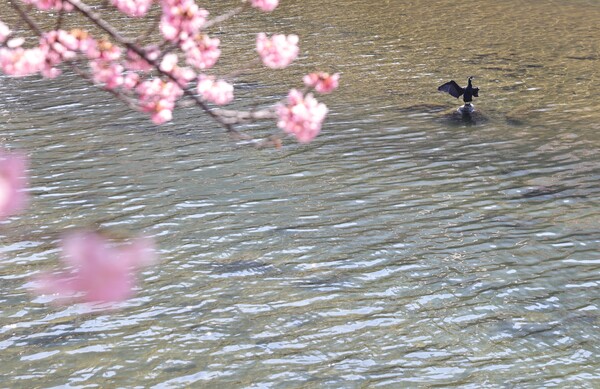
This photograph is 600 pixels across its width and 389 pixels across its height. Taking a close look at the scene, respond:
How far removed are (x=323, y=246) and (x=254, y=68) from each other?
38.3 feet

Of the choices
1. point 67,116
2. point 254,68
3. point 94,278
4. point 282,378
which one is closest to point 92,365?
point 282,378

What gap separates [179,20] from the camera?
7043 millimetres

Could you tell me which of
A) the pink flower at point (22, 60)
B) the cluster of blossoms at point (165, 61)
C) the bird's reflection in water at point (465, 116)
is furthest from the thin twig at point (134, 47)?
the bird's reflection in water at point (465, 116)

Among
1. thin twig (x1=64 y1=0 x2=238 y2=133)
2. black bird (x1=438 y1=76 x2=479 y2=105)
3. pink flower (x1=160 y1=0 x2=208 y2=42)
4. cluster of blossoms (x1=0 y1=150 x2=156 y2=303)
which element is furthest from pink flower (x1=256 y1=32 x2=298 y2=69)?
black bird (x1=438 y1=76 x2=479 y2=105)

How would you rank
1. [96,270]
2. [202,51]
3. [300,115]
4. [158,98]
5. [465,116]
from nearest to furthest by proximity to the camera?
[300,115], [202,51], [158,98], [96,270], [465,116]

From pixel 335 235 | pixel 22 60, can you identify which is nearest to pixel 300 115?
pixel 22 60

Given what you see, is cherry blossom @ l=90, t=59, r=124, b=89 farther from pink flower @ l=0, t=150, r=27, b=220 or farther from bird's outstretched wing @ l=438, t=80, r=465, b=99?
bird's outstretched wing @ l=438, t=80, r=465, b=99

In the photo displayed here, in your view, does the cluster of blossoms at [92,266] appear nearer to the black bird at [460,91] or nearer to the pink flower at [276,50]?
the pink flower at [276,50]

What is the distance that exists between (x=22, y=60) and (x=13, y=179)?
33.2 ft

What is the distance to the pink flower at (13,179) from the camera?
48.7 ft

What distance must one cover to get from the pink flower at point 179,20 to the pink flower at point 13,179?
8.23 metres

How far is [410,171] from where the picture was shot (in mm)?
16594

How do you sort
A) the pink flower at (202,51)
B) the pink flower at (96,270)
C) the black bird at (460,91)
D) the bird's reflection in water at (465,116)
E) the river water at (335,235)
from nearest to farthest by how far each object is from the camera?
1. the pink flower at (202,51)
2. the river water at (335,235)
3. the pink flower at (96,270)
4. the bird's reflection in water at (465,116)
5. the black bird at (460,91)

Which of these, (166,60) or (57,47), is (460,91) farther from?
(57,47)
